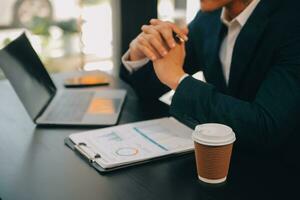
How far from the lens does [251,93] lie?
4.66 ft

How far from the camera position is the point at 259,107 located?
1.18 m

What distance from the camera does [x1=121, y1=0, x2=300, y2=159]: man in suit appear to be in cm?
117

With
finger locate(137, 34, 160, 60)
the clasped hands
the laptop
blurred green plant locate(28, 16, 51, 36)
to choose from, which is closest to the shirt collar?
the clasped hands

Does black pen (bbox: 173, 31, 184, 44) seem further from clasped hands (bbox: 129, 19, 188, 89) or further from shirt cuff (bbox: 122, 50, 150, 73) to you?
shirt cuff (bbox: 122, 50, 150, 73)

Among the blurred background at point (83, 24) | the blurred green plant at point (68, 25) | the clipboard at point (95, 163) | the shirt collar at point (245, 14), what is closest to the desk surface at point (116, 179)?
the clipboard at point (95, 163)

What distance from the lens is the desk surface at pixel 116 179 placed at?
0.96 m

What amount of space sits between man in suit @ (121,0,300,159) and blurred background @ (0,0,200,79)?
1090 mm

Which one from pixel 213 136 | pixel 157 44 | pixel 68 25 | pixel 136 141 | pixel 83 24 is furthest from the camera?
pixel 68 25

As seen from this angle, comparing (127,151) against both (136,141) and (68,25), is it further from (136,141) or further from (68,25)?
(68,25)

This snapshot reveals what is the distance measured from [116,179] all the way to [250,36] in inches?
24.1

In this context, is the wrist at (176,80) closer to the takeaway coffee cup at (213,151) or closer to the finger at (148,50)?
the finger at (148,50)

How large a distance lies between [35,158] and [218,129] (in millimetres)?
471

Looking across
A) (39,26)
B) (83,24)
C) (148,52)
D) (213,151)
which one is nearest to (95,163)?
(213,151)

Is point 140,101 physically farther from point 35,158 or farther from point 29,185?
point 29,185
